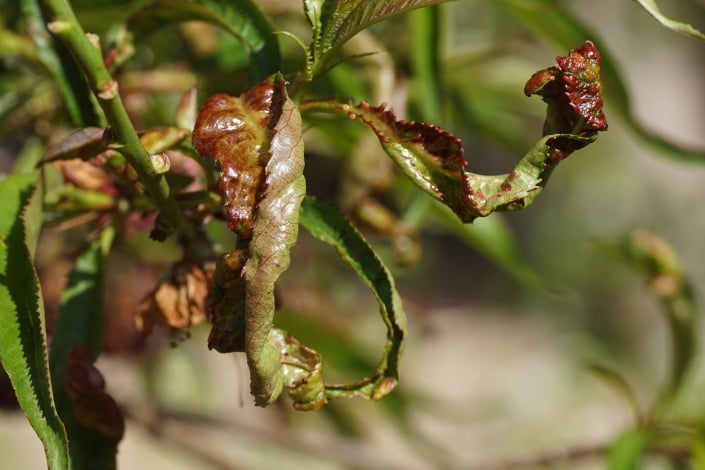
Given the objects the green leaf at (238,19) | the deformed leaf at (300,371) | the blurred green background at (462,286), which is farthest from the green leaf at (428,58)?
the deformed leaf at (300,371)

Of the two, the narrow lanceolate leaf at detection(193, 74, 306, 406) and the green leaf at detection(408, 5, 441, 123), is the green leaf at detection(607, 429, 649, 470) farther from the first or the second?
the narrow lanceolate leaf at detection(193, 74, 306, 406)

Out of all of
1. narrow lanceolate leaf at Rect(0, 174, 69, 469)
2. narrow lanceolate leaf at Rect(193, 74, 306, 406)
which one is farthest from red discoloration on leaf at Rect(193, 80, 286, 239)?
narrow lanceolate leaf at Rect(0, 174, 69, 469)

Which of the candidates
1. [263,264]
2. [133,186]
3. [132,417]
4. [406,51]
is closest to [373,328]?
[132,417]

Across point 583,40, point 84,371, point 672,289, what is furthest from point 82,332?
point 672,289

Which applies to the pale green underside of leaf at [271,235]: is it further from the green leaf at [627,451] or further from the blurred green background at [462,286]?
the green leaf at [627,451]

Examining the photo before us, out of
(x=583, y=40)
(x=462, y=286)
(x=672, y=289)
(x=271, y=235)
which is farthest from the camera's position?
(x=462, y=286)

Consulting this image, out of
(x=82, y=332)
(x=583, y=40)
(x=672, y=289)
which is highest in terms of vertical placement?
(x=583, y=40)

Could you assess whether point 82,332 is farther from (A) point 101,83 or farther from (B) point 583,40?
(B) point 583,40
